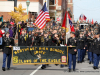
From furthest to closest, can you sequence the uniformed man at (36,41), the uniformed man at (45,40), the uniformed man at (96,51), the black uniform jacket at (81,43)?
the black uniform jacket at (81,43), the uniformed man at (36,41), the uniformed man at (45,40), the uniformed man at (96,51)

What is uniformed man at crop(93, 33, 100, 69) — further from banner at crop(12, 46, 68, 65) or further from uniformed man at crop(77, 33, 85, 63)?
uniformed man at crop(77, 33, 85, 63)

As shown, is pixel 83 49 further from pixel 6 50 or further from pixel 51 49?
pixel 6 50

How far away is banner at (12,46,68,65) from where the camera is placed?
12148 millimetres

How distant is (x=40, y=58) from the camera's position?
1221 cm

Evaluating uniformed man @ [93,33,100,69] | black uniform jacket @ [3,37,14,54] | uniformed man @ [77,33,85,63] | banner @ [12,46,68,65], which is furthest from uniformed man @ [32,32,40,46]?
uniformed man @ [77,33,85,63]

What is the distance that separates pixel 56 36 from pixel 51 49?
2273mm

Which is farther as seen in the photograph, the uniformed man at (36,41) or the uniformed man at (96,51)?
the uniformed man at (36,41)

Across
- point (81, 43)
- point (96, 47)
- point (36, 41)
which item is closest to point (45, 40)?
point (36, 41)

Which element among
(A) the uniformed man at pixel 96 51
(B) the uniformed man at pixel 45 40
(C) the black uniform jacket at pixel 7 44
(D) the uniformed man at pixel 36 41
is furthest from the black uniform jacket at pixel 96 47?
(C) the black uniform jacket at pixel 7 44

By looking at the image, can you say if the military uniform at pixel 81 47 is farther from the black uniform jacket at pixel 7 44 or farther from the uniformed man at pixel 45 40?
the black uniform jacket at pixel 7 44

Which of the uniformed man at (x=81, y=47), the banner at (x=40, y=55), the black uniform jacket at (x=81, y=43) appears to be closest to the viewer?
the banner at (x=40, y=55)

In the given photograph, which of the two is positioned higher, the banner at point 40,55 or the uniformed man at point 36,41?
the uniformed man at point 36,41

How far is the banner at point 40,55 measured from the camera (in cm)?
1215

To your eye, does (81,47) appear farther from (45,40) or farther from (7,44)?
(7,44)
